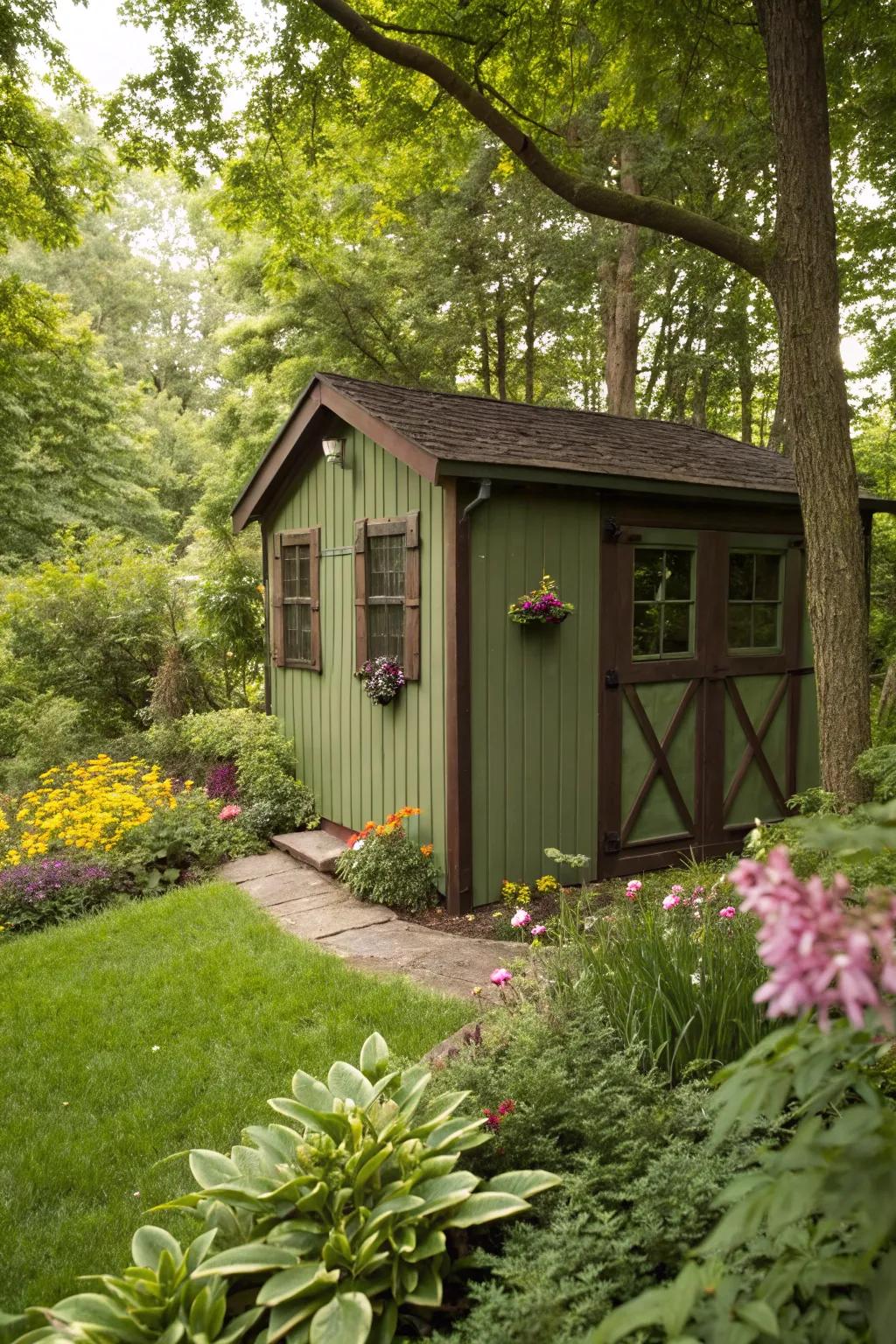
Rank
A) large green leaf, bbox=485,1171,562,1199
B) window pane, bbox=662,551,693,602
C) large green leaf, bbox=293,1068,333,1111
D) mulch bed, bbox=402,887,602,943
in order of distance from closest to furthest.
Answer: large green leaf, bbox=485,1171,562,1199, large green leaf, bbox=293,1068,333,1111, mulch bed, bbox=402,887,602,943, window pane, bbox=662,551,693,602

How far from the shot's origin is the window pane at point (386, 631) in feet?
20.3

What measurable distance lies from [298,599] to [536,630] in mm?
2795

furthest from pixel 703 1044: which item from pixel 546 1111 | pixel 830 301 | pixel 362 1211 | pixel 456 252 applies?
pixel 456 252

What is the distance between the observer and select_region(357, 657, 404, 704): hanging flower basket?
606cm

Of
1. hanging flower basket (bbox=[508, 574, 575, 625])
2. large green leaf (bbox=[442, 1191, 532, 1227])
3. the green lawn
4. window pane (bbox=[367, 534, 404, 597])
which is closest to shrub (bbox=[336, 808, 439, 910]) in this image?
the green lawn

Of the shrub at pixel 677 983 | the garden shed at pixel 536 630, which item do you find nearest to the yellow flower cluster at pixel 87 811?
the garden shed at pixel 536 630

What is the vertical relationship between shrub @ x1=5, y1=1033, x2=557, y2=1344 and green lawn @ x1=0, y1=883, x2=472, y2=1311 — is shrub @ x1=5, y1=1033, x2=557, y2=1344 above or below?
above

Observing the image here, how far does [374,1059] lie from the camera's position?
8.64 feet

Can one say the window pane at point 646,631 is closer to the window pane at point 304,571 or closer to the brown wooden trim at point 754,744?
the brown wooden trim at point 754,744

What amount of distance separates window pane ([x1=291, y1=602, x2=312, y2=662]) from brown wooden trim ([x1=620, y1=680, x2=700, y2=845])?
2.89 meters

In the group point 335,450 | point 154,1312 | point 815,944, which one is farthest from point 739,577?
point 815,944

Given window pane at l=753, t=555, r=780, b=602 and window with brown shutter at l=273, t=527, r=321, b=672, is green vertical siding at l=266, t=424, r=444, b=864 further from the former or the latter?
window pane at l=753, t=555, r=780, b=602

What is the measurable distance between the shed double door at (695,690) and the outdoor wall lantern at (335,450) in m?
2.14

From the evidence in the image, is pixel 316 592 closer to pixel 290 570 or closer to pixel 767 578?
pixel 290 570
